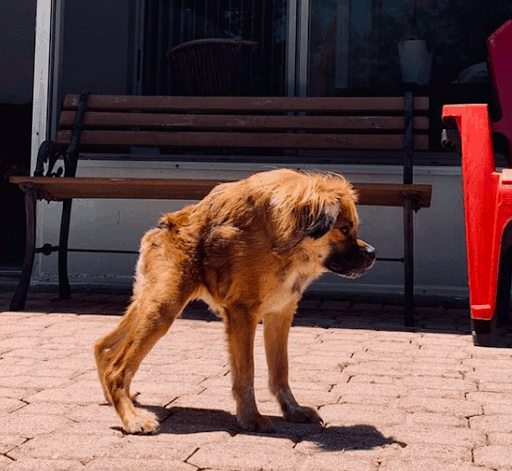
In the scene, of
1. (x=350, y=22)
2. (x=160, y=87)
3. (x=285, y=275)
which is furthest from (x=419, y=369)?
(x=160, y=87)

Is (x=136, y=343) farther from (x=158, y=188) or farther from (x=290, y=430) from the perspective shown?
(x=158, y=188)

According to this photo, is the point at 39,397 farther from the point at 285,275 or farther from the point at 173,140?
the point at 173,140

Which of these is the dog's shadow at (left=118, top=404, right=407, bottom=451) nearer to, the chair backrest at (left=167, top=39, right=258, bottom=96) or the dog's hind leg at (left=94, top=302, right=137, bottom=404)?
the dog's hind leg at (left=94, top=302, right=137, bottom=404)

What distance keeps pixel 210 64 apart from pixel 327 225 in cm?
444

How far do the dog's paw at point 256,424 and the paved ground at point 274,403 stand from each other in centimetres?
4

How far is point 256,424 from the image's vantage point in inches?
110

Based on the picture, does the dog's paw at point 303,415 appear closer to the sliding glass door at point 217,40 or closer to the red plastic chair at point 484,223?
the red plastic chair at point 484,223

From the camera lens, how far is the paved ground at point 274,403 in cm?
250

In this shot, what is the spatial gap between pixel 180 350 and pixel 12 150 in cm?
634

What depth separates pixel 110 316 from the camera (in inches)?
216

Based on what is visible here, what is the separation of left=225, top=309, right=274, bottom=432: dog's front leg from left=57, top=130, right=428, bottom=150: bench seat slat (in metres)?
3.49

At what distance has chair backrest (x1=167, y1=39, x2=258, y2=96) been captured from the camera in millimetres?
6949

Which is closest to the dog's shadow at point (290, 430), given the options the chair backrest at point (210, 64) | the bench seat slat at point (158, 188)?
the bench seat slat at point (158, 188)

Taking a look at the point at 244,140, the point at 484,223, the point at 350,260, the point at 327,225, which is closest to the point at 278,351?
the point at 350,260
